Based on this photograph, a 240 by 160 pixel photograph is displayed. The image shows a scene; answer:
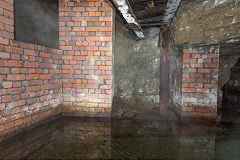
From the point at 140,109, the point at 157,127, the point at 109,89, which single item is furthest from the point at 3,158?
the point at 140,109

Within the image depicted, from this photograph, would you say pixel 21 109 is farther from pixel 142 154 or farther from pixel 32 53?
pixel 142 154

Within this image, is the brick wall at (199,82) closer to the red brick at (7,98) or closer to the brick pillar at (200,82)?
the brick pillar at (200,82)

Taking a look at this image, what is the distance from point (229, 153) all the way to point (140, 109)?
1606 millimetres

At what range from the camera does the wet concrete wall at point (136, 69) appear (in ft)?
9.38

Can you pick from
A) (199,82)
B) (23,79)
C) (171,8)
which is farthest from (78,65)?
(199,82)

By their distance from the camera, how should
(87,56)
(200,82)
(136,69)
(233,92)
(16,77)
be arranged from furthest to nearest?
(233,92) → (136,69) → (87,56) → (200,82) → (16,77)

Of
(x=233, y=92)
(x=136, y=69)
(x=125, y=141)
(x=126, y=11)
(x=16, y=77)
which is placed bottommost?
(x=125, y=141)

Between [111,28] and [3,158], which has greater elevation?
[111,28]

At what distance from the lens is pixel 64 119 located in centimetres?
230

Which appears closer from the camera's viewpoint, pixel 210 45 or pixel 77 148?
pixel 77 148

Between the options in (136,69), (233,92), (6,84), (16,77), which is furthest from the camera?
(233,92)

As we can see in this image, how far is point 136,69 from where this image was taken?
2949 millimetres

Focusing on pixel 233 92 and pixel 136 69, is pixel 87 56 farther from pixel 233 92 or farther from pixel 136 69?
pixel 233 92

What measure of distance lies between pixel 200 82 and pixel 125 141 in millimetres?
1684
